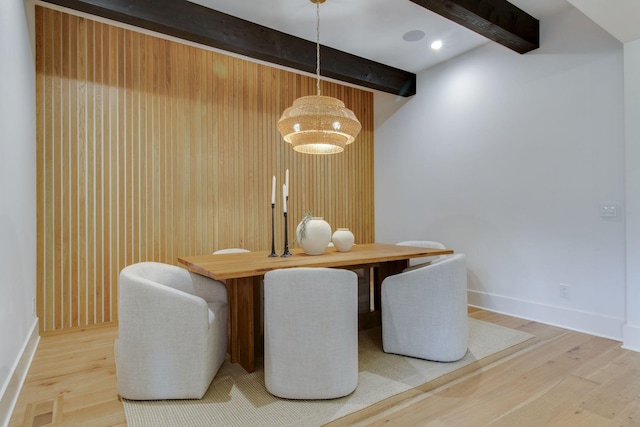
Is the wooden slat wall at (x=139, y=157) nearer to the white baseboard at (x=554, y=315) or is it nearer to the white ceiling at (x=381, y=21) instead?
the white ceiling at (x=381, y=21)

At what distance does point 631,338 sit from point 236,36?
4.10 m

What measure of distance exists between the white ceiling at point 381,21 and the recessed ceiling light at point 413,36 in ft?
0.15

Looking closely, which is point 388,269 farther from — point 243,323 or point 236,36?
point 236,36

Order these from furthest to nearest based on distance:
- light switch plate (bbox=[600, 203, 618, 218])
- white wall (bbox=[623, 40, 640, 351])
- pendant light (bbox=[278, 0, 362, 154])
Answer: light switch plate (bbox=[600, 203, 618, 218]) → white wall (bbox=[623, 40, 640, 351]) → pendant light (bbox=[278, 0, 362, 154])

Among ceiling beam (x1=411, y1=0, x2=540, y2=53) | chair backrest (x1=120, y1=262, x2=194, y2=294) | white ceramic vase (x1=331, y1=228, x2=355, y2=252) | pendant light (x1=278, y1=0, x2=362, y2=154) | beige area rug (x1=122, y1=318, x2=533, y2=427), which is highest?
ceiling beam (x1=411, y1=0, x2=540, y2=53)

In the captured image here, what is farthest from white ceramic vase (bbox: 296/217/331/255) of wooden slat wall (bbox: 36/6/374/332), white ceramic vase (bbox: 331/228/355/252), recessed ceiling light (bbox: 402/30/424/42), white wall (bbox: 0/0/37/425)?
recessed ceiling light (bbox: 402/30/424/42)

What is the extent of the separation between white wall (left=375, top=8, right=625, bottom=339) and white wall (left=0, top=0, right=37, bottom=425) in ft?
13.1

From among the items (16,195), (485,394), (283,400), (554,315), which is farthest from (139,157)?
(554,315)

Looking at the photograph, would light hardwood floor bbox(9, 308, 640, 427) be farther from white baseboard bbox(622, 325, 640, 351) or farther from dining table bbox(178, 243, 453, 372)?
dining table bbox(178, 243, 453, 372)

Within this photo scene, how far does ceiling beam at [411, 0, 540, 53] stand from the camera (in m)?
2.71

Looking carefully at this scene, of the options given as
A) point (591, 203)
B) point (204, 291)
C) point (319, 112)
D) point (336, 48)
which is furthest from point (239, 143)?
point (591, 203)

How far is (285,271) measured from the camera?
6.14 feet

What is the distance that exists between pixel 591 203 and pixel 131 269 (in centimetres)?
359

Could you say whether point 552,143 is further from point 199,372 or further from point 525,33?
point 199,372
